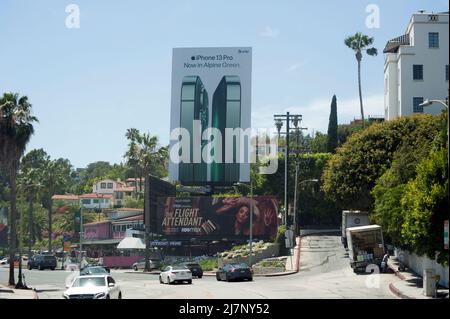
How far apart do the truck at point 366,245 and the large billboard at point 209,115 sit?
47.9m

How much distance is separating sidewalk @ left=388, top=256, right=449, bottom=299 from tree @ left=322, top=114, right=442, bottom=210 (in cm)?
1114

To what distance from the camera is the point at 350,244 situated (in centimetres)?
4653

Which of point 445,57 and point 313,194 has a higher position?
point 445,57

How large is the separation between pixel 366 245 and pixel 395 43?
39613 millimetres

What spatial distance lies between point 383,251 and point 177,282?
14.7 m

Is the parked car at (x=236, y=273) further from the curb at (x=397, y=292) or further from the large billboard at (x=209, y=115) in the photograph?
the large billboard at (x=209, y=115)

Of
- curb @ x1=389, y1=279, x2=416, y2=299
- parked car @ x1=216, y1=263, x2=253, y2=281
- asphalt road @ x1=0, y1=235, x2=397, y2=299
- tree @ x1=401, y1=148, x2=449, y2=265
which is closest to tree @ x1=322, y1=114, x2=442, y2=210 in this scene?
asphalt road @ x1=0, y1=235, x2=397, y2=299

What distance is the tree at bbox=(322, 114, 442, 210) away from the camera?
55.8 metres

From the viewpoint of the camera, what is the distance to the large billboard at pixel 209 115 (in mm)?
93875

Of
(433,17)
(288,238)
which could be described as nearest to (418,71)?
(433,17)

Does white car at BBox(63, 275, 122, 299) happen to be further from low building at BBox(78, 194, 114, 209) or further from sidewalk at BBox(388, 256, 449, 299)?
low building at BBox(78, 194, 114, 209)
